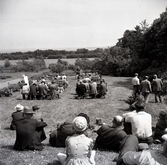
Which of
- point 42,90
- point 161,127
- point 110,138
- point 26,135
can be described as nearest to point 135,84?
point 42,90

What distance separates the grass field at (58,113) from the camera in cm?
598

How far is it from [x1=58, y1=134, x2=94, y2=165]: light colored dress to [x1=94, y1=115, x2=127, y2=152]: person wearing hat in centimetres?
179

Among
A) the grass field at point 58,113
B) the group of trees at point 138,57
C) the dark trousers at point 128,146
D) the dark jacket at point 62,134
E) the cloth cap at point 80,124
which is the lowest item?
the grass field at point 58,113

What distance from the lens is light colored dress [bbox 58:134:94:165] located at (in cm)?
441

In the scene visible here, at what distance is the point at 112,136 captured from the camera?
6.46 m

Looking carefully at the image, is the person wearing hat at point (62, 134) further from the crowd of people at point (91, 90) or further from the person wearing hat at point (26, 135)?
the crowd of people at point (91, 90)

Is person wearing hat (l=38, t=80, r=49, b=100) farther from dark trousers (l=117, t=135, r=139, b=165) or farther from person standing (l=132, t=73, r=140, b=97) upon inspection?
dark trousers (l=117, t=135, r=139, b=165)

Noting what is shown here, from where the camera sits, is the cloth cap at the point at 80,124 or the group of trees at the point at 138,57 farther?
the group of trees at the point at 138,57

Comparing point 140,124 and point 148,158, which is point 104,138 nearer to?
point 140,124

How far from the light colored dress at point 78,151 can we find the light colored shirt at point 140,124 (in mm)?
2212

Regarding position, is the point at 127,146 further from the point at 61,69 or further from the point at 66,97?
the point at 61,69

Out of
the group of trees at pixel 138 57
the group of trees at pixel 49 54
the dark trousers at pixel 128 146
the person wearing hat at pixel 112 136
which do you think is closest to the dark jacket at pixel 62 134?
the person wearing hat at pixel 112 136

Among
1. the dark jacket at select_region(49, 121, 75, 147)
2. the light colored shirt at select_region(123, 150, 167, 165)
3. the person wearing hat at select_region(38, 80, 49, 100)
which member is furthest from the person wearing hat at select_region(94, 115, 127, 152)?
the person wearing hat at select_region(38, 80, 49, 100)

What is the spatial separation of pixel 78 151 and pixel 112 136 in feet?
7.22
